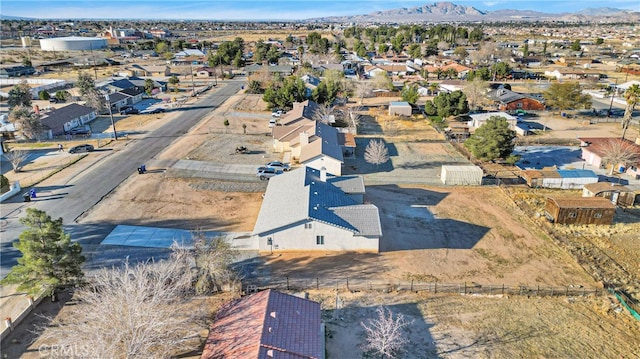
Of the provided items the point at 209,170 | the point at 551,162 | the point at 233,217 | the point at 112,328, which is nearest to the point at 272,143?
the point at 209,170

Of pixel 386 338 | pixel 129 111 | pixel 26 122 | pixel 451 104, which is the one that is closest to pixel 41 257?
A: pixel 386 338

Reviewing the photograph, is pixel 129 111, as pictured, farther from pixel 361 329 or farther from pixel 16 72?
pixel 361 329

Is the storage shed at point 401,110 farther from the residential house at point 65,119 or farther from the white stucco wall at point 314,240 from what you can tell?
the residential house at point 65,119

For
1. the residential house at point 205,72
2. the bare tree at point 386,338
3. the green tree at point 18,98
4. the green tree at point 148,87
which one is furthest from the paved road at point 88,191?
the residential house at point 205,72

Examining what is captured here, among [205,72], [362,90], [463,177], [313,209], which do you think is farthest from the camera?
[205,72]

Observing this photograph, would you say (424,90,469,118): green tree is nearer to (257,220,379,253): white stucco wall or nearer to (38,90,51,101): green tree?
(257,220,379,253): white stucco wall

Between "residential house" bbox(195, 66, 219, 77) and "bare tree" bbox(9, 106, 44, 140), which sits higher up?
"residential house" bbox(195, 66, 219, 77)

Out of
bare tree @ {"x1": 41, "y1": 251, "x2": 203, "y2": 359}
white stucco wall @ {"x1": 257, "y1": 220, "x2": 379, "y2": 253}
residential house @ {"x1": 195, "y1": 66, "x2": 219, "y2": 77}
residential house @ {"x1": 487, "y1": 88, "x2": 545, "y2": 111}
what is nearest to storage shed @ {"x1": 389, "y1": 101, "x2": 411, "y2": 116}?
residential house @ {"x1": 487, "y1": 88, "x2": 545, "y2": 111}
